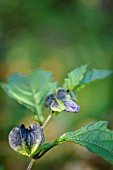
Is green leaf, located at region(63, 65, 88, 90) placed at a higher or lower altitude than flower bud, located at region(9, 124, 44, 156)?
higher

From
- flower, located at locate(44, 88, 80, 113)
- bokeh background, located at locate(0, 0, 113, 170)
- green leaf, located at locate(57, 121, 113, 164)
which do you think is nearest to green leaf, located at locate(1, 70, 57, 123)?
flower, located at locate(44, 88, 80, 113)

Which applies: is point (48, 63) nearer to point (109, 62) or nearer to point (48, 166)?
point (109, 62)

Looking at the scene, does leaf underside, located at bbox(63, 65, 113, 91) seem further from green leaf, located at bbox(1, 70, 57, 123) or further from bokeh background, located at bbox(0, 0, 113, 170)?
bokeh background, located at bbox(0, 0, 113, 170)

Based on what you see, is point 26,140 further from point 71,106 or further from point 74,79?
point 74,79

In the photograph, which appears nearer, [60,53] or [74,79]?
[74,79]

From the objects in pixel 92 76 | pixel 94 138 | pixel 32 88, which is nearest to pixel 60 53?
pixel 32 88

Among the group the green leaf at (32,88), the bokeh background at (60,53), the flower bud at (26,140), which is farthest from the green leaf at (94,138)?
the bokeh background at (60,53)
